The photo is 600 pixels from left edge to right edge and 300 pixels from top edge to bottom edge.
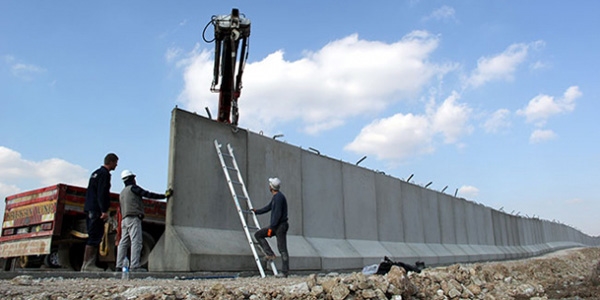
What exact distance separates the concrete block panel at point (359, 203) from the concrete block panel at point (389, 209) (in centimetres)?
31

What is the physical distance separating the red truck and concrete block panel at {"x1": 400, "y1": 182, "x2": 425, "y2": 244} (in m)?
7.11

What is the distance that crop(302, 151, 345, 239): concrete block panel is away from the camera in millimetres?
9583

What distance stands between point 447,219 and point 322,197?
27.0 ft

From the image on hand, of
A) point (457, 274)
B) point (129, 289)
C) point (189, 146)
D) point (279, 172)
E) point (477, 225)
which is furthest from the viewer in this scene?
point (477, 225)

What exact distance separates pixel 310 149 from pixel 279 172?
1.41 meters

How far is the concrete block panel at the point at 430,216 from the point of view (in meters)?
14.8

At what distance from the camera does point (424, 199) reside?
50.1ft

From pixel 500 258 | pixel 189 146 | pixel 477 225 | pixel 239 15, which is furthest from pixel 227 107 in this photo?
pixel 500 258

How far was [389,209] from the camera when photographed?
12.8m

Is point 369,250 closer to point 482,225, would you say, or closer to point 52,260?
point 52,260

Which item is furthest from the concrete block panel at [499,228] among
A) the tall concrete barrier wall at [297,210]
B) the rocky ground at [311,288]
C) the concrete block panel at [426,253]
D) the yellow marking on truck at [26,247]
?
the yellow marking on truck at [26,247]

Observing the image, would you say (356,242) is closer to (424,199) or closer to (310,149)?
(310,149)

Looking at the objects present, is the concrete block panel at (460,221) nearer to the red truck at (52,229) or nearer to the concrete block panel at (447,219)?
the concrete block panel at (447,219)

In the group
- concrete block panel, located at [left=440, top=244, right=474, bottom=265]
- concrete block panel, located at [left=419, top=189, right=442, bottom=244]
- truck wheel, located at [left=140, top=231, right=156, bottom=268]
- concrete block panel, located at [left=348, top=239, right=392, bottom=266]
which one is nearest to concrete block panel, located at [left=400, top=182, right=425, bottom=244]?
→ concrete block panel, located at [left=419, top=189, right=442, bottom=244]
